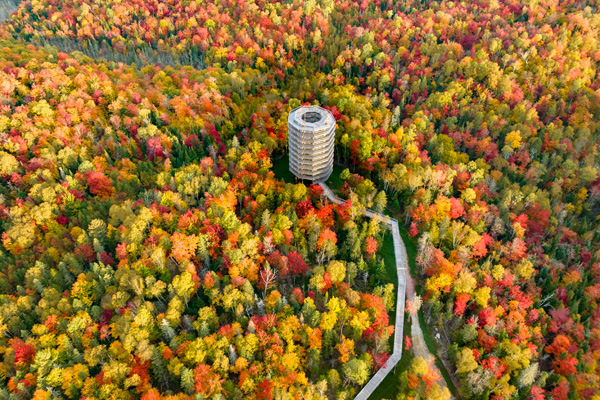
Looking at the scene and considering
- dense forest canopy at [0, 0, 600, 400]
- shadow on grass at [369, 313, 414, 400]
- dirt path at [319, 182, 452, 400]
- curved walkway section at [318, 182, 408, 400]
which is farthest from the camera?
dirt path at [319, 182, 452, 400]

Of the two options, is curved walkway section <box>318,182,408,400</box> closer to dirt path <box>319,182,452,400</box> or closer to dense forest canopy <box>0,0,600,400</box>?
dirt path <box>319,182,452,400</box>

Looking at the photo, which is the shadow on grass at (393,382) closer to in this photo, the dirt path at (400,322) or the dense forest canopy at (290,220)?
the dirt path at (400,322)

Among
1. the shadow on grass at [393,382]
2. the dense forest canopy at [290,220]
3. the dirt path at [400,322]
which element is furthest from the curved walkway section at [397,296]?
the dense forest canopy at [290,220]

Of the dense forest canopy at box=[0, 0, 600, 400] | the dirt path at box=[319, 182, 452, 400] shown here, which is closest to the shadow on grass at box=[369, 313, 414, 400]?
the dirt path at box=[319, 182, 452, 400]

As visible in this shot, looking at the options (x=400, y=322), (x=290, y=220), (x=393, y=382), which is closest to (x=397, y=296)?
(x=400, y=322)

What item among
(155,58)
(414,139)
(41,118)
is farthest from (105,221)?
(155,58)

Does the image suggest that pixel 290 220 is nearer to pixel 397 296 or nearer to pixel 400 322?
pixel 397 296
